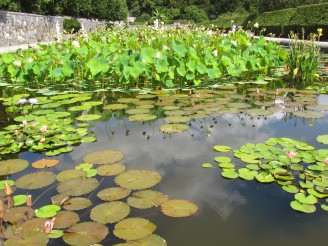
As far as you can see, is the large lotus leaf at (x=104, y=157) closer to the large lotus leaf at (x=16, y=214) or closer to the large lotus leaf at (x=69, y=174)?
the large lotus leaf at (x=69, y=174)

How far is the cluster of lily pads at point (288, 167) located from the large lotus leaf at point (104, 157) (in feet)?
2.04

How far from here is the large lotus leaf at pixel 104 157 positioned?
2348 millimetres

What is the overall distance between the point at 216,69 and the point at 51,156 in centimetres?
309

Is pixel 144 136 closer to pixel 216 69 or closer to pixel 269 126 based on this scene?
pixel 269 126

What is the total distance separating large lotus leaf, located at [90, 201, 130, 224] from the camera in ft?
5.40

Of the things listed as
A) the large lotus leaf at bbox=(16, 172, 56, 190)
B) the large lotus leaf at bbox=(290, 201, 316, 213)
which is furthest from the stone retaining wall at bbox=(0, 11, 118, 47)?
the large lotus leaf at bbox=(290, 201, 316, 213)

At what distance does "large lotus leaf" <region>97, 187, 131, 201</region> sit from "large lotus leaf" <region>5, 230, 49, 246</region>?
41 cm

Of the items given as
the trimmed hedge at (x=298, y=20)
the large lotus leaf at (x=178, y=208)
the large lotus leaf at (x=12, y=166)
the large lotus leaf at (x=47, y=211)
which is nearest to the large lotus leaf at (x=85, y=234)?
the large lotus leaf at (x=47, y=211)

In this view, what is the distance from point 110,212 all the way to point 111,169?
0.53m

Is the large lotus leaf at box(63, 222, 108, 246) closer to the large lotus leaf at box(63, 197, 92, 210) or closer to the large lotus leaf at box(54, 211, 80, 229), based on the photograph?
the large lotus leaf at box(54, 211, 80, 229)

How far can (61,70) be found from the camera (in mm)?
4691

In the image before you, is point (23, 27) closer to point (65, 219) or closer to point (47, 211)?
point (47, 211)

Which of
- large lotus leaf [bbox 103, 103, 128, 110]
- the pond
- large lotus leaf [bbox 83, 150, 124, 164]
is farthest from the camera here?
large lotus leaf [bbox 103, 103, 128, 110]

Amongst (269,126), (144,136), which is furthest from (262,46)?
(144,136)
